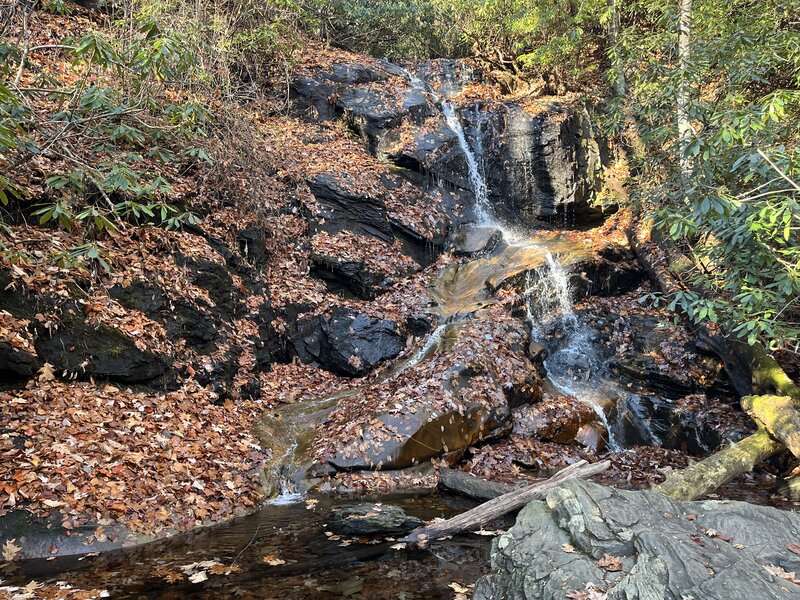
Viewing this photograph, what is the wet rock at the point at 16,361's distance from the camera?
19.1 ft

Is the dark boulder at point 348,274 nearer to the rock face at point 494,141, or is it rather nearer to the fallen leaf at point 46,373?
the rock face at point 494,141

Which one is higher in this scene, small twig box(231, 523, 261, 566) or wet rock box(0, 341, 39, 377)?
wet rock box(0, 341, 39, 377)

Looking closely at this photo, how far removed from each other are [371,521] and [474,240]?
31.9 ft

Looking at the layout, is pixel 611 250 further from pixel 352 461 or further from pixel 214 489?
pixel 214 489

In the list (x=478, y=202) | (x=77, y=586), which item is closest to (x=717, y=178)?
(x=478, y=202)

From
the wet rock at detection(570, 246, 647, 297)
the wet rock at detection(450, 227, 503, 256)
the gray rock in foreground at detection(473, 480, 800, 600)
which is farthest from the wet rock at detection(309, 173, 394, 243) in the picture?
the gray rock in foreground at detection(473, 480, 800, 600)

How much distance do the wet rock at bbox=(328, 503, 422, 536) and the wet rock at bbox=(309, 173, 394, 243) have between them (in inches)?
308

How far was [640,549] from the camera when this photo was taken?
10.4ft

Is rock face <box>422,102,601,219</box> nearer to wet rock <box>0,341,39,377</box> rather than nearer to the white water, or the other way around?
the white water

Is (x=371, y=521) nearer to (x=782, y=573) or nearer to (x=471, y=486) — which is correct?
(x=471, y=486)

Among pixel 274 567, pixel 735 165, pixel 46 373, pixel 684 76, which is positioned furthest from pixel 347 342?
pixel 684 76

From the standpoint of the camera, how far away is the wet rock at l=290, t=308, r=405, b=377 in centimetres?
1044

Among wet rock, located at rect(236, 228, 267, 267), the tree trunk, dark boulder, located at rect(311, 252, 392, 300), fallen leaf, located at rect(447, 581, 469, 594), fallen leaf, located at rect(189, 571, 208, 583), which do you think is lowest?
fallen leaf, located at rect(447, 581, 469, 594)

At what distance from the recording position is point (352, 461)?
24.5 ft
